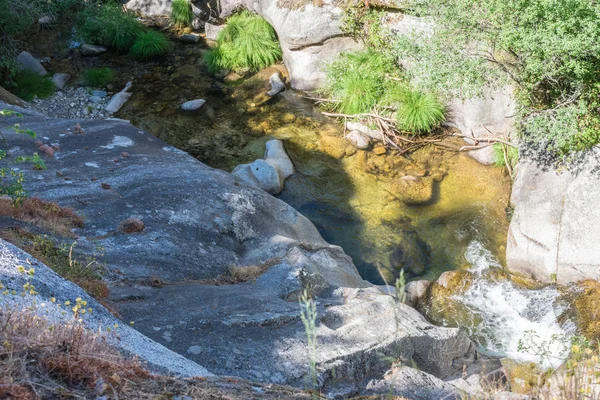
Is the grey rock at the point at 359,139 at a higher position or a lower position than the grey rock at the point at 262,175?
higher

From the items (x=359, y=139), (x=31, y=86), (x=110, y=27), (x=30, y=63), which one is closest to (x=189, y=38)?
(x=110, y=27)

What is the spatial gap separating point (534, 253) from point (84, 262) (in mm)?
9363

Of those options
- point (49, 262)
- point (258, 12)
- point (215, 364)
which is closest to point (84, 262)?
point (49, 262)

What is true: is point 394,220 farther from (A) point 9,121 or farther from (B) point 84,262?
(A) point 9,121

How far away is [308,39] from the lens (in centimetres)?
1955

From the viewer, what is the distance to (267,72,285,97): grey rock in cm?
2002

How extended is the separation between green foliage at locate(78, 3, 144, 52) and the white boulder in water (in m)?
9.74

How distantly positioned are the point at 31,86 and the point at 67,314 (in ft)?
54.9

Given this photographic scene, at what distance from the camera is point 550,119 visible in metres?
12.2

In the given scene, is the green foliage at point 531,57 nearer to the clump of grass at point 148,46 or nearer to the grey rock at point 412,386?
the grey rock at point 412,386

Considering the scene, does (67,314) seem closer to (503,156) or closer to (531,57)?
(531,57)

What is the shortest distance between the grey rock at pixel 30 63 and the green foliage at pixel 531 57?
13631mm

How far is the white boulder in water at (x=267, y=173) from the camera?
50.9ft

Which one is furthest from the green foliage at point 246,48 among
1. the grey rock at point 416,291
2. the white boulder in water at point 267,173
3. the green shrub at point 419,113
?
the grey rock at point 416,291
